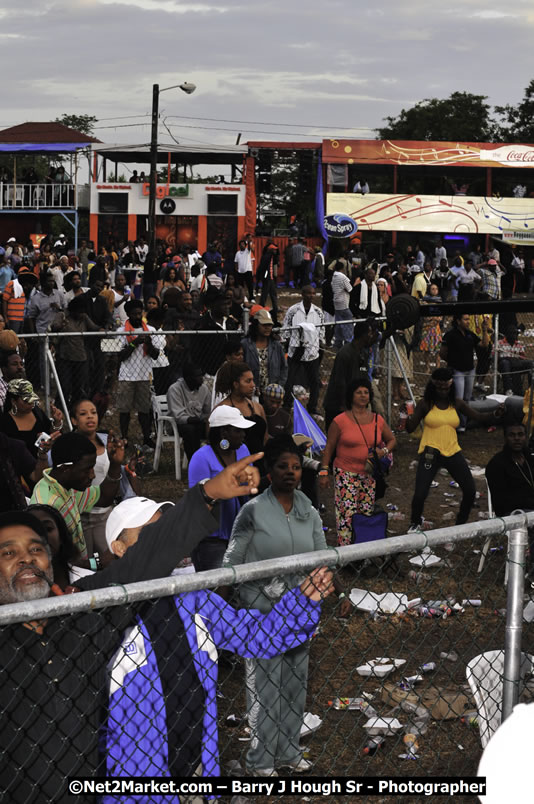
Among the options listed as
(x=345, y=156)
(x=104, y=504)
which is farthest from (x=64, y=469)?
(x=345, y=156)

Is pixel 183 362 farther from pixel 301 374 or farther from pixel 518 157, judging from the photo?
pixel 518 157

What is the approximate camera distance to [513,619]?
3547mm

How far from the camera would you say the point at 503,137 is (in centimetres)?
6097

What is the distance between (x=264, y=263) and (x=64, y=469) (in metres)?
20.6

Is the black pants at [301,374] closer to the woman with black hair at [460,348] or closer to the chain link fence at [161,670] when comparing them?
the woman with black hair at [460,348]

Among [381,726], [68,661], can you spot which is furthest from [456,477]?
[68,661]

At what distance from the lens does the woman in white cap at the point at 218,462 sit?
6.49 m

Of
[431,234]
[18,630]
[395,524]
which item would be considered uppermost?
[431,234]

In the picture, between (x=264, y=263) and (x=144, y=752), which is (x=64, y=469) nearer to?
(x=144, y=752)

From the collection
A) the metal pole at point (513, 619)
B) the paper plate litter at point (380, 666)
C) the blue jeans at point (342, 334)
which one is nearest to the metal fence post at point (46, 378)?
the blue jeans at point (342, 334)

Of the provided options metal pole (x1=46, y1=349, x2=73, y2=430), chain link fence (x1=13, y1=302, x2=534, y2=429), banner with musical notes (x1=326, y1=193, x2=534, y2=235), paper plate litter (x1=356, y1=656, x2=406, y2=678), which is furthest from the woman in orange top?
banner with musical notes (x1=326, y1=193, x2=534, y2=235)

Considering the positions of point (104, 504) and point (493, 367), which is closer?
point (104, 504)

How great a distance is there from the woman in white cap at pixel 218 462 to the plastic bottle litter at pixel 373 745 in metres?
1.55

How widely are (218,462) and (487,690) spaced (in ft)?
9.48
